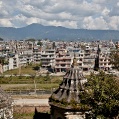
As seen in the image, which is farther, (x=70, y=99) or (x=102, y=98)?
(x=70, y=99)

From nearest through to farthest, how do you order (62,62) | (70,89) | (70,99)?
(70,99)
(70,89)
(62,62)

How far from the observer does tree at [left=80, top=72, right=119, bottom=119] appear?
38.2ft

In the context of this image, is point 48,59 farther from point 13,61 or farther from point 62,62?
point 13,61

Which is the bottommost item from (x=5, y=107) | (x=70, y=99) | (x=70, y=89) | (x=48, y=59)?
(x=48, y=59)

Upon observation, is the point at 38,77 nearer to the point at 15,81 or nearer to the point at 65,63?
the point at 15,81

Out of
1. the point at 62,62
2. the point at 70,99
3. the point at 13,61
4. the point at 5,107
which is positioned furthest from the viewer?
the point at 13,61

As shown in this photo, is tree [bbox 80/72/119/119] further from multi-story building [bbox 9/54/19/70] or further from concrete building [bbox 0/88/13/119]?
multi-story building [bbox 9/54/19/70]

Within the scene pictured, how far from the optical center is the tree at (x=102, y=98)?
11.6m

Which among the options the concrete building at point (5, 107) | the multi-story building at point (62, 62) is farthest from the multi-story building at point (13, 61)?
the concrete building at point (5, 107)

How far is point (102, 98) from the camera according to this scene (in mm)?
11875

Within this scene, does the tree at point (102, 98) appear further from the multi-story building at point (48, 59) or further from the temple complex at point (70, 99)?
the multi-story building at point (48, 59)

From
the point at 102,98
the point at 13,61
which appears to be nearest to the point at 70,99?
the point at 102,98

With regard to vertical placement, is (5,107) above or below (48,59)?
above

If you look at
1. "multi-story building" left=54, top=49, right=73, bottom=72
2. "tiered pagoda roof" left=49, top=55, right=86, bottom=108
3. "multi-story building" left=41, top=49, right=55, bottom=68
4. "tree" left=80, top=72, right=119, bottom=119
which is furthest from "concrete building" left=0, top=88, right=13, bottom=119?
"multi-story building" left=41, top=49, right=55, bottom=68
